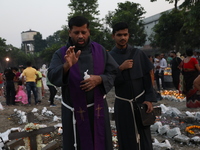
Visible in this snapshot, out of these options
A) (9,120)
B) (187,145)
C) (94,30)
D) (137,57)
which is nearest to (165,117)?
(187,145)

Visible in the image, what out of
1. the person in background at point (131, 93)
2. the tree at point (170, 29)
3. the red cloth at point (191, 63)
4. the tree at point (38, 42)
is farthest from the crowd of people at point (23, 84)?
the tree at point (38, 42)

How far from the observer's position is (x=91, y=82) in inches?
101

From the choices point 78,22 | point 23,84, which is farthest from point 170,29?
point 78,22

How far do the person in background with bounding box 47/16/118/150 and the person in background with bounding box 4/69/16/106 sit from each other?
31.9 ft

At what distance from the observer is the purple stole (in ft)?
8.88

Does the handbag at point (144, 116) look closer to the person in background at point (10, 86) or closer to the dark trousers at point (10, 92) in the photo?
the person in background at point (10, 86)

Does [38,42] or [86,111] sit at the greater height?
[38,42]

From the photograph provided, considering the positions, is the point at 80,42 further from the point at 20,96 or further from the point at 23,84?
the point at 20,96

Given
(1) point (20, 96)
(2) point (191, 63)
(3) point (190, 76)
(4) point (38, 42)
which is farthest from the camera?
(4) point (38, 42)

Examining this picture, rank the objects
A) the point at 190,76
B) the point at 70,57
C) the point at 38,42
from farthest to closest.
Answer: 1. the point at 38,42
2. the point at 190,76
3. the point at 70,57

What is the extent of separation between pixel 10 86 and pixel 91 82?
1042cm

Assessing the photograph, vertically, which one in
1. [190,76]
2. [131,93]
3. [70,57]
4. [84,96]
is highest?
[70,57]

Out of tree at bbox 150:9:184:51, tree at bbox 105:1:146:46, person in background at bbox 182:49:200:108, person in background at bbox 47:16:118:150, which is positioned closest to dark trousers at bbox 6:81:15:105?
person in background at bbox 182:49:200:108

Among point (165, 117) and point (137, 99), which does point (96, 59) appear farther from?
point (165, 117)
